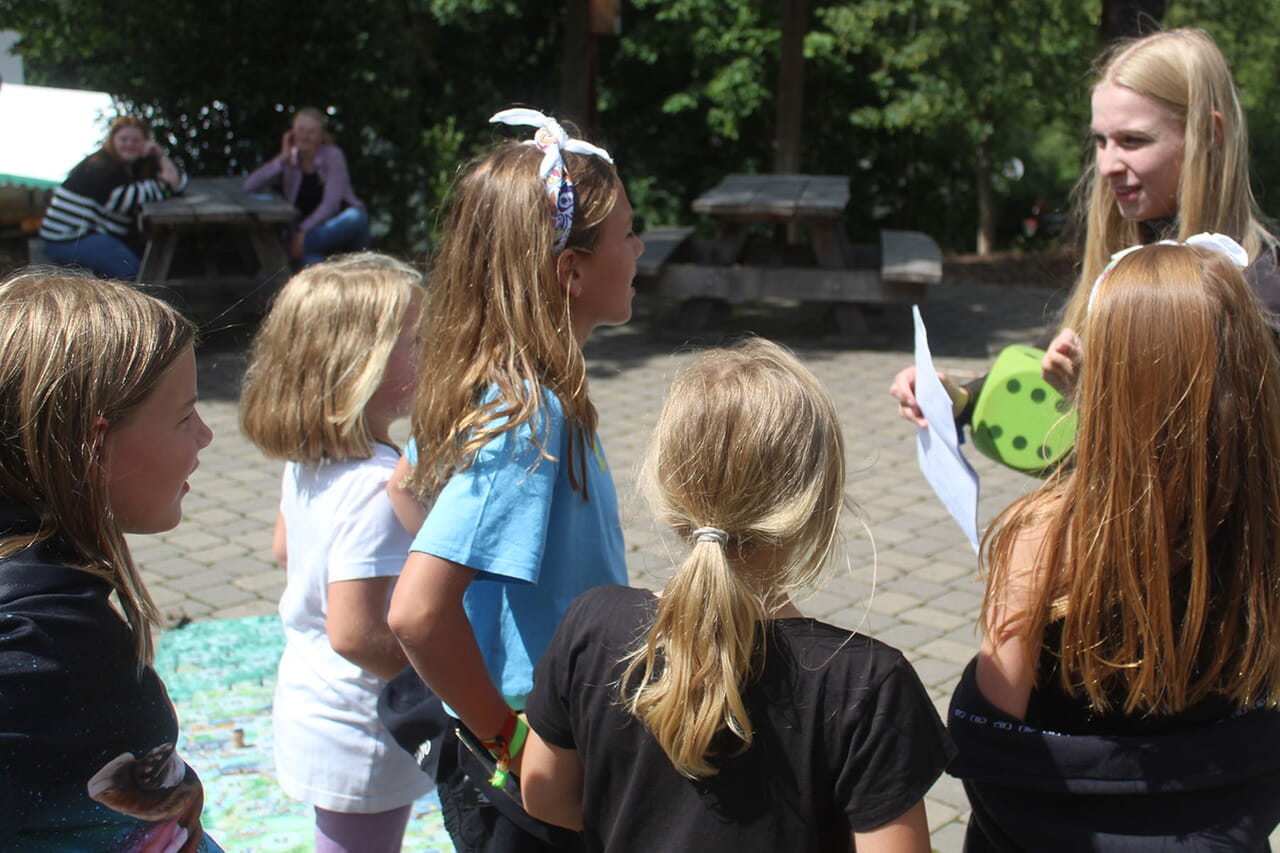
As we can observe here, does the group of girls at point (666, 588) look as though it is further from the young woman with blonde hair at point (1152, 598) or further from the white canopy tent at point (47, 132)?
the white canopy tent at point (47, 132)

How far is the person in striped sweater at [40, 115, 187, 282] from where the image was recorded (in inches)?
330

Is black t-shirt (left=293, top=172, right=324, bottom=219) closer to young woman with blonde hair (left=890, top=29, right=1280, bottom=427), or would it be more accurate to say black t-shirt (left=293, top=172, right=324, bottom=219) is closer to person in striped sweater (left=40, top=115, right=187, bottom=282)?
person in striped sweater (left=40, top=115, right=187, bottom=282)

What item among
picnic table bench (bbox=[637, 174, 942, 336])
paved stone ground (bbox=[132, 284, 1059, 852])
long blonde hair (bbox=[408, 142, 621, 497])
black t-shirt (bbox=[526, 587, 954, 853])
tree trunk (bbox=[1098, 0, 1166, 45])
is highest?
tree trunk (bbox=[1098, 0, 1166, 45])

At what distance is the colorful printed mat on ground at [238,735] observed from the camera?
127 inches

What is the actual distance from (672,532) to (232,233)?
8.84 meters

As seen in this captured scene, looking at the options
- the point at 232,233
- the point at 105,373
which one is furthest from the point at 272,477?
the point at 105,373

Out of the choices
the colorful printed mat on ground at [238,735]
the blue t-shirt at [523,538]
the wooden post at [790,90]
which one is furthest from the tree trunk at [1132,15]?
the blue t-shirt at [523,538]

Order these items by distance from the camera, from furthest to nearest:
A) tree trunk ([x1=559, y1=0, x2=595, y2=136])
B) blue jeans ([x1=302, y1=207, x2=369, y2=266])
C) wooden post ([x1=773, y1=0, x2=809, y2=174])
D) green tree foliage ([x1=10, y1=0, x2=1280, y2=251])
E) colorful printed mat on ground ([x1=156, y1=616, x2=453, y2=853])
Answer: wooden post ([x1=773, y1=0, x2=809, y2=174]) < tree trunk ([x1=559, y1=0, x2=595, y2=136]) < green tree foliage ([x1=10, y1=0, x2=1280, y2=251]) < blue jeans ([x1=302, y1=207, x2=369, y2=266]) < colorful printed mat on ground ([x1=156, y1=616, x2=453, y2=853])

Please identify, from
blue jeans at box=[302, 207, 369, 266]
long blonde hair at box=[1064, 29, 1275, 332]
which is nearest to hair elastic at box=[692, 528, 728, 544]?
long blonde hair at box=[1064, 29, 1275, 332]

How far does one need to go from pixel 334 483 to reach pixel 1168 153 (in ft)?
6.09

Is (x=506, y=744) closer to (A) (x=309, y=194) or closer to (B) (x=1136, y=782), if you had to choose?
(B) (x=1136, y=782)

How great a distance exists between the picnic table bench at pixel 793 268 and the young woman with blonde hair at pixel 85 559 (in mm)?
7609

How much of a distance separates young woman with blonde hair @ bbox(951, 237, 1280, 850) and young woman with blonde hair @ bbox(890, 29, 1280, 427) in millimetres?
800

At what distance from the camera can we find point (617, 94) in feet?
50.2
